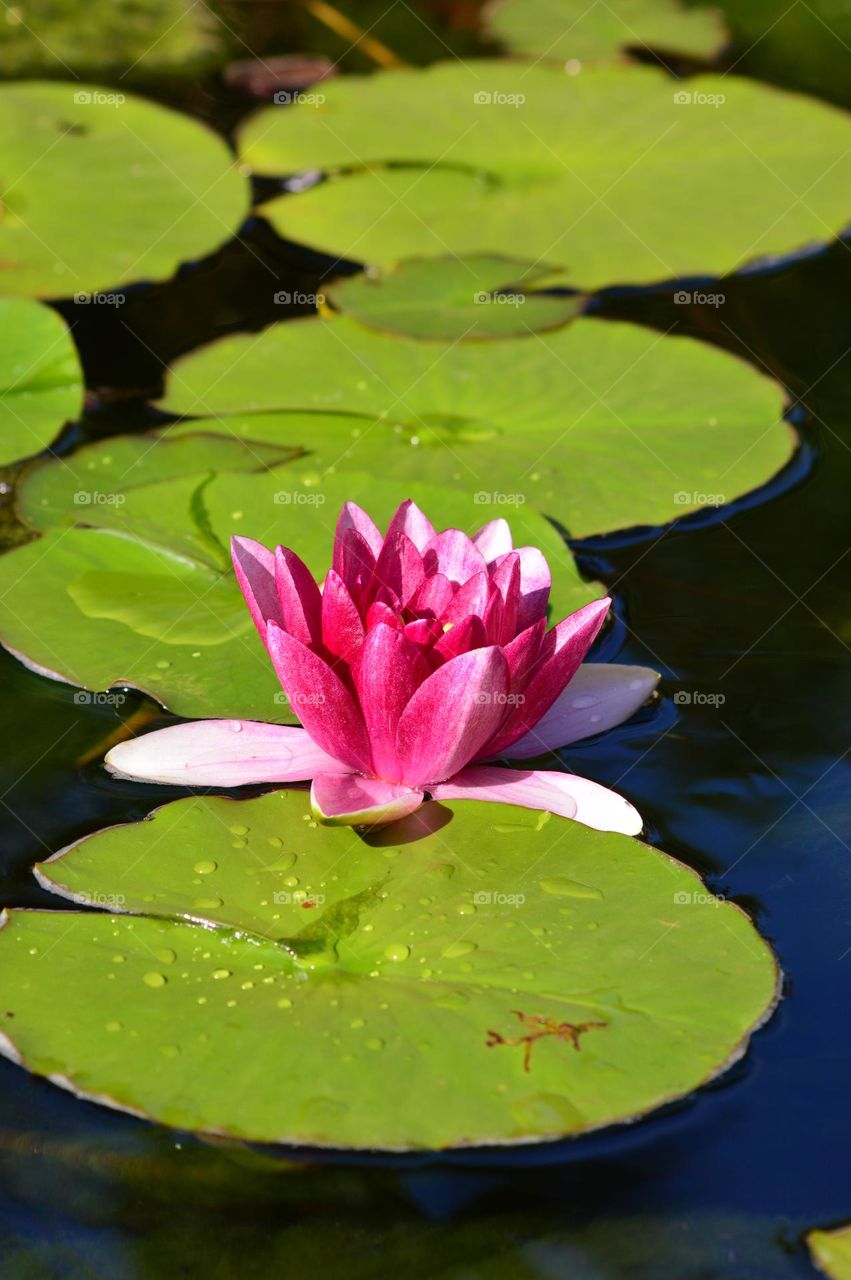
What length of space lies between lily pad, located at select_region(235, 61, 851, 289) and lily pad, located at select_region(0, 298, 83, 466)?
3.90 feet

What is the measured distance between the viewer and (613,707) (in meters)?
2.56

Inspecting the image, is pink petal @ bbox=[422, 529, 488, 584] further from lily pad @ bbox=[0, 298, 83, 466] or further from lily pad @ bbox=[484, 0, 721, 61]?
lily pad @ bbox=[484, 0, 721, 61]

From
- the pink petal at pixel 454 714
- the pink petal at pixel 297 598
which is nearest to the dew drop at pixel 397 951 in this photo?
the pink petal at pixel 454 714

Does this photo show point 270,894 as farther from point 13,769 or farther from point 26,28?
point 26,28

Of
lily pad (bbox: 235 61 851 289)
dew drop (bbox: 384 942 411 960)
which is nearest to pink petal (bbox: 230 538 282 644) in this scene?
dew drop (bbox: 384 942 411 960)

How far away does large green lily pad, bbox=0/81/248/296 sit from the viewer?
427 cm

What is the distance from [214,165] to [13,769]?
10.4 feet

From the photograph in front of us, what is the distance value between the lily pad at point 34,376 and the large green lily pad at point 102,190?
398 millimetres

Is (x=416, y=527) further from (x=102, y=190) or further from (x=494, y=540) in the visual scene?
(x=102, y=190)

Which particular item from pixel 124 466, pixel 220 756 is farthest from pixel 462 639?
pixel 124 466

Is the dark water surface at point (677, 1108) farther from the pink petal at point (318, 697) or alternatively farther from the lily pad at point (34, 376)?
the pink petal at point (318, 697)

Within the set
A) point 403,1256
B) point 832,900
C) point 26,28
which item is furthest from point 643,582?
point 26,28

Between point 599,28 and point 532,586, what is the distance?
16.1 feet

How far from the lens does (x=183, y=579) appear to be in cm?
286
